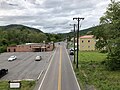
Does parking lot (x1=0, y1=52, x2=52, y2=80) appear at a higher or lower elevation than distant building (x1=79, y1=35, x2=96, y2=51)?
lower

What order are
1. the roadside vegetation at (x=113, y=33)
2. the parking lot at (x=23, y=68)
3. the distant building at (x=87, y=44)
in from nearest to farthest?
the parking lot at (x=23, y=68) → the roadside vegetation at (x=113, y=33) → the distant building at (x=87, y=44)

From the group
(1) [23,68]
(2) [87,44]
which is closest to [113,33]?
(1) [23,68]

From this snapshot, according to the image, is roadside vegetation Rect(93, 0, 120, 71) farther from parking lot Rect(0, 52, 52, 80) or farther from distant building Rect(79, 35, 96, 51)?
distant building Rect(79, 35, 96, 51)

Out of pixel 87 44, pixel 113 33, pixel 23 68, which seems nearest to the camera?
pixel 113 33

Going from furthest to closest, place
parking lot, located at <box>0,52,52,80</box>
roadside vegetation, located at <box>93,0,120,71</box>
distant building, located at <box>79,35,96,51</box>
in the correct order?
distant building, located at <box>79,35,96,51</box> < roadside vegetation, located at <box>93,0,120,71</box> < parking lot, located at <box>0,52,52,80</box>

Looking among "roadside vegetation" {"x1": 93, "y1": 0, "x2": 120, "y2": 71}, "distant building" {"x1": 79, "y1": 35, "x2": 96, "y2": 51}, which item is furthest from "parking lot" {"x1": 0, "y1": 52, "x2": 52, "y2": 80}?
"distant building" {"x1": 79, "y1": 35, "x2": 96, "y2": 51}

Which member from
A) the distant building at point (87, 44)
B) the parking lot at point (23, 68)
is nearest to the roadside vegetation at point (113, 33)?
the parking lot at point (23, 68)

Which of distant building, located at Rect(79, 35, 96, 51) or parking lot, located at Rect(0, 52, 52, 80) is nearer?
parking lot, located at Rect(0, 52, 52, 80)

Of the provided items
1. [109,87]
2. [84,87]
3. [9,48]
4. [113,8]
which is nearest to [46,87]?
[84,87]

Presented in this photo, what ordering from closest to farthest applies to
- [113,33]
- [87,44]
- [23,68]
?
[113,33]
[23,68]
[87,44]

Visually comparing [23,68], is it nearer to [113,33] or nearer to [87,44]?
[113,33]

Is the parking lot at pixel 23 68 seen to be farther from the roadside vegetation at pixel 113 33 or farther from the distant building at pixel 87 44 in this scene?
the distant building at pixel 87 44

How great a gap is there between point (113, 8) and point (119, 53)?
8379 millimetres

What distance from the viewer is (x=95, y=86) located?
84.7 ft
